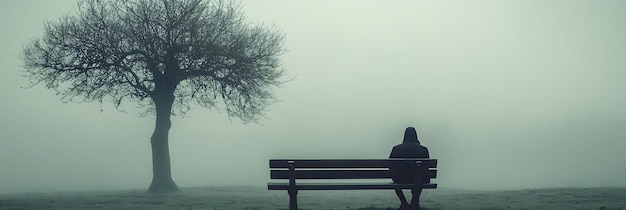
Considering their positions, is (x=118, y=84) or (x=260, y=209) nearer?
(x=260, y=209)

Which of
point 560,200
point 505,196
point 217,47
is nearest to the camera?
point 560,200

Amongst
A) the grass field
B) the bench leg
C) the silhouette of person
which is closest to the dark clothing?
the silhouette of person

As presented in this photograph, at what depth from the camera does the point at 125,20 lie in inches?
1147

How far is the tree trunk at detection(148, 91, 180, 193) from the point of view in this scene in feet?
98.5

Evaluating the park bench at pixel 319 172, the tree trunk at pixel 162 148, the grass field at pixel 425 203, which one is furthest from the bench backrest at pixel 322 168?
the tree trunk at pixel 162 148

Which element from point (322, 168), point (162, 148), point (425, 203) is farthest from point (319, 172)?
point (162, 148)

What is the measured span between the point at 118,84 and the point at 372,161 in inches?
638

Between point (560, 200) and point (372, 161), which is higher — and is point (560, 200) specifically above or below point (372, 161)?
below

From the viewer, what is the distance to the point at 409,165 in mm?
17078

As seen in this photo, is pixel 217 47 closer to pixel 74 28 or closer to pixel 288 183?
pixel 74 28

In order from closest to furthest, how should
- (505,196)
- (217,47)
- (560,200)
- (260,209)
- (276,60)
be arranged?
1. (260,209)
2. (560,200)
3. (505,196)
4. (217,47)
5. (276,60)

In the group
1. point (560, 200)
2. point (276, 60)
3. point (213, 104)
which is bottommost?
point (560, 200)

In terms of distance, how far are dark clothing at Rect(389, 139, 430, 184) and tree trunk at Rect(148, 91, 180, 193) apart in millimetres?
14774

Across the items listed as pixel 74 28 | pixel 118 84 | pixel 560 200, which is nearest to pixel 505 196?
pixel 560 200
